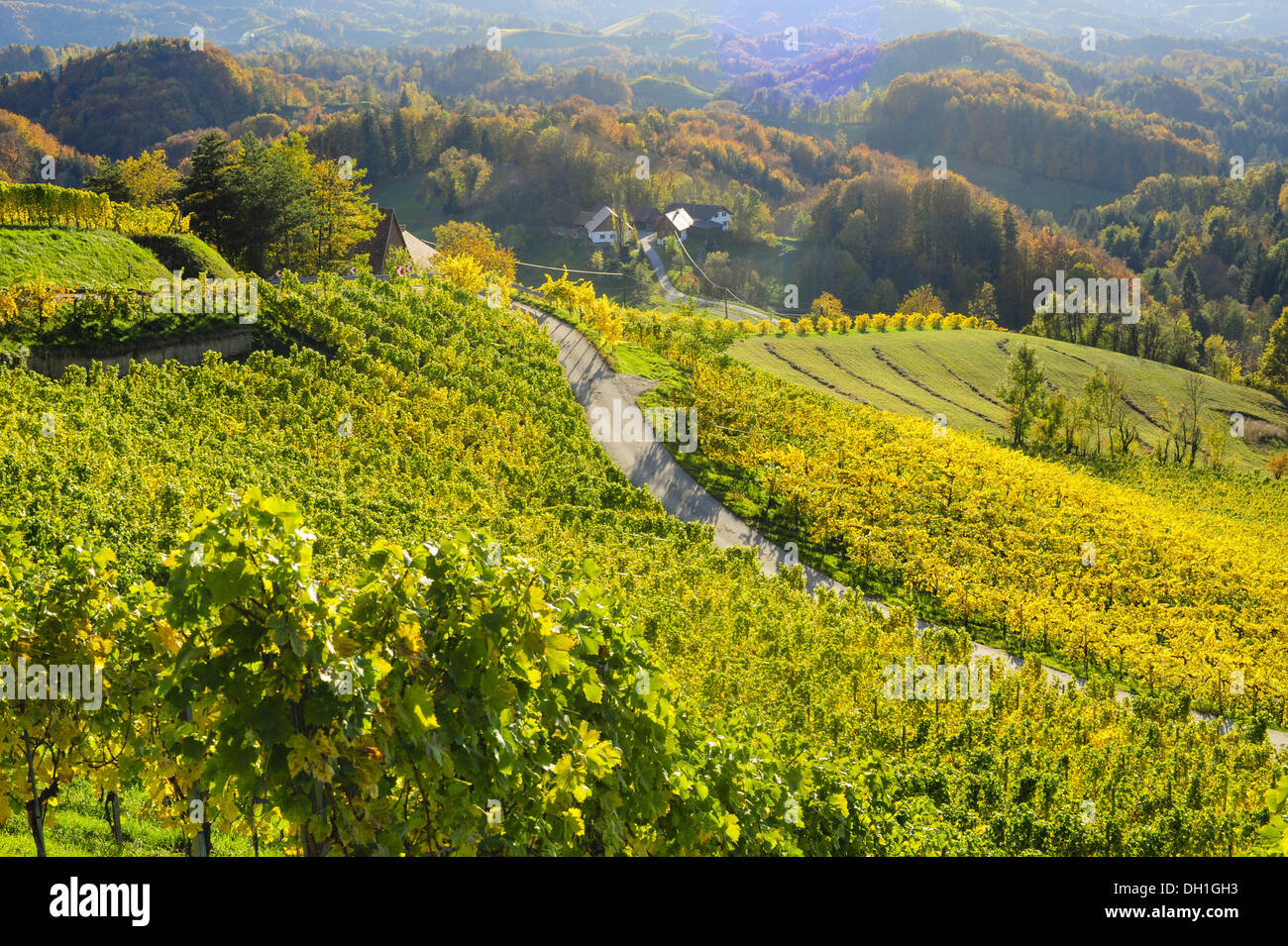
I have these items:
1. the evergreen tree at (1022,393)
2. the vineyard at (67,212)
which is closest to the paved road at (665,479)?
the vineyard at (67,212)

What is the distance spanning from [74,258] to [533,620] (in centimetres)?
2951

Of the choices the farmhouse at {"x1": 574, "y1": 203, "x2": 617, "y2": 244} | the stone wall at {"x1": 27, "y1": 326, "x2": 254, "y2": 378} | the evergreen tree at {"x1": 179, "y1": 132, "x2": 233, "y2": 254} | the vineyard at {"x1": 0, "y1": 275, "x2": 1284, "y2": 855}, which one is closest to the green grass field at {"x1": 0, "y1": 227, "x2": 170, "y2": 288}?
the stone wall at {"x1": 27, "y1": 326, "x2": 254, "y2": 378}

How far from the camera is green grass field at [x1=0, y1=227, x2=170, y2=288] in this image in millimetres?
27172

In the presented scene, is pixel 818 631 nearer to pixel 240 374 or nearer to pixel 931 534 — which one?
pixel 931 534

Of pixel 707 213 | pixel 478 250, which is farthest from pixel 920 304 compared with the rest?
pixel 478 250

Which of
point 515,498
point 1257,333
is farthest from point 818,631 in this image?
point 1257,333

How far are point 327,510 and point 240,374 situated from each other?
851 centimetres

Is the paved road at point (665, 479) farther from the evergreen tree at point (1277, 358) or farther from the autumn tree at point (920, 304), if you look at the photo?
the evergreen tree at point (1277, 358)

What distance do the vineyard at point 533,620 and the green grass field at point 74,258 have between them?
14.6 ft

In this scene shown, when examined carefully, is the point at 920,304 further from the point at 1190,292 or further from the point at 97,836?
the point at 97,836

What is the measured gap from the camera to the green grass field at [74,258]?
27.2m

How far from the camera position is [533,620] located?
5648mm
